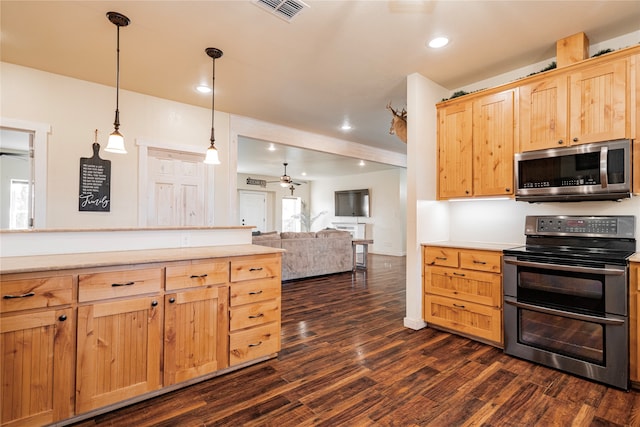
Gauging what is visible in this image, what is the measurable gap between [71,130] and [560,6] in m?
4.90

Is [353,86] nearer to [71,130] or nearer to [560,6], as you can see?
[560,6]

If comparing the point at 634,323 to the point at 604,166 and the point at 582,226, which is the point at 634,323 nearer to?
the point at 582,226

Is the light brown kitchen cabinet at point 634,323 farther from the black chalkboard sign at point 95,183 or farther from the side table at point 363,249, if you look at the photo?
the black chalkboard sign at point 95,183

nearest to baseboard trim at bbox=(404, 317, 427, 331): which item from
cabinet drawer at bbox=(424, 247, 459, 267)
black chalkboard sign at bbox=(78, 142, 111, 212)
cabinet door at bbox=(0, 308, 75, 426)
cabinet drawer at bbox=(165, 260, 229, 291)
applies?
cabinet drawer at bbox=(424, 247, 459, 267)

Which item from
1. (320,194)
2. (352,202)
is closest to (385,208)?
(352,202)

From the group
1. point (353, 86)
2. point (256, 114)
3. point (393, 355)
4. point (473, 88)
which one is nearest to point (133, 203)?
point (256, 114)

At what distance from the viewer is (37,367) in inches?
66.7

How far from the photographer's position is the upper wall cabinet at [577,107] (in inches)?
93.0

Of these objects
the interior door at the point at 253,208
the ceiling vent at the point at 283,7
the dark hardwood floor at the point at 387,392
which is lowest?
the dark hardwood floor at the point at 387,392

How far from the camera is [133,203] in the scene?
158 inches

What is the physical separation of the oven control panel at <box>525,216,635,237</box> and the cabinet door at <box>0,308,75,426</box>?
146 inches

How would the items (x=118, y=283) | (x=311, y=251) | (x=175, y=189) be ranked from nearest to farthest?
(x=118, y=283) → (x=175, y=189) → (x=311, y=251)

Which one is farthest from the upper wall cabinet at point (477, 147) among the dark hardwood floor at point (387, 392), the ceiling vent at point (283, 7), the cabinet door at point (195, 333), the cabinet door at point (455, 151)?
the cabinet door at point (195, 333)

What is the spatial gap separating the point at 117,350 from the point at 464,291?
9.59 feet
